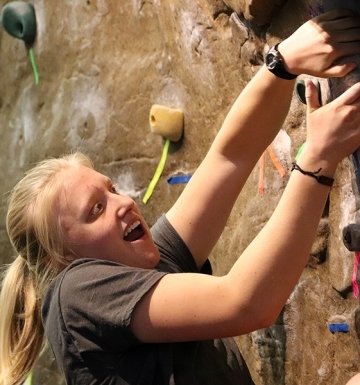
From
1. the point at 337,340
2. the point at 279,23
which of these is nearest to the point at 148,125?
the point at 279,23

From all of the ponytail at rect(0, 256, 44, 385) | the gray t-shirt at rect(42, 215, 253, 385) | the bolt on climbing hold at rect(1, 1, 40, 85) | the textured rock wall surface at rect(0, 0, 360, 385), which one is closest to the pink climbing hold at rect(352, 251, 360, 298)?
the textured rock wall surface at rect(0, 0, 360, 385)

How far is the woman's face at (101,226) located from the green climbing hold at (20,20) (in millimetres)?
2250

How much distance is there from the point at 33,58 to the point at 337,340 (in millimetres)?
2217

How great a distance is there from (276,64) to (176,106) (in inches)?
52.8

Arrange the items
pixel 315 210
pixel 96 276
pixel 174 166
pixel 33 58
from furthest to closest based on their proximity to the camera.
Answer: pixel 33 58 < pixel 174 166 < pixel 96 276 < pixel 315 210

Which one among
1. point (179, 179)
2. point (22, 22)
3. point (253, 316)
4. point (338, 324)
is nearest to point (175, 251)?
point (253, 316)

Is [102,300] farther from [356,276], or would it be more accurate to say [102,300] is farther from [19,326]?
[356,276]

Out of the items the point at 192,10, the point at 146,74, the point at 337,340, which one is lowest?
the point at 337,340

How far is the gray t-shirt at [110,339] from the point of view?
1.21 meters

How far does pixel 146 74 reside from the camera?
279 cm

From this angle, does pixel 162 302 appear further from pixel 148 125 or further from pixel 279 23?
pixel 148 125

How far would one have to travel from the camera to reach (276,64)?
4.28 feet

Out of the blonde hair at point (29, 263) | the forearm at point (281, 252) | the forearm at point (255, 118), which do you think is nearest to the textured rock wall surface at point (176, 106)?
the forearm at point (255, 118)

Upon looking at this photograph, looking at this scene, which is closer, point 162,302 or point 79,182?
point 162,302
